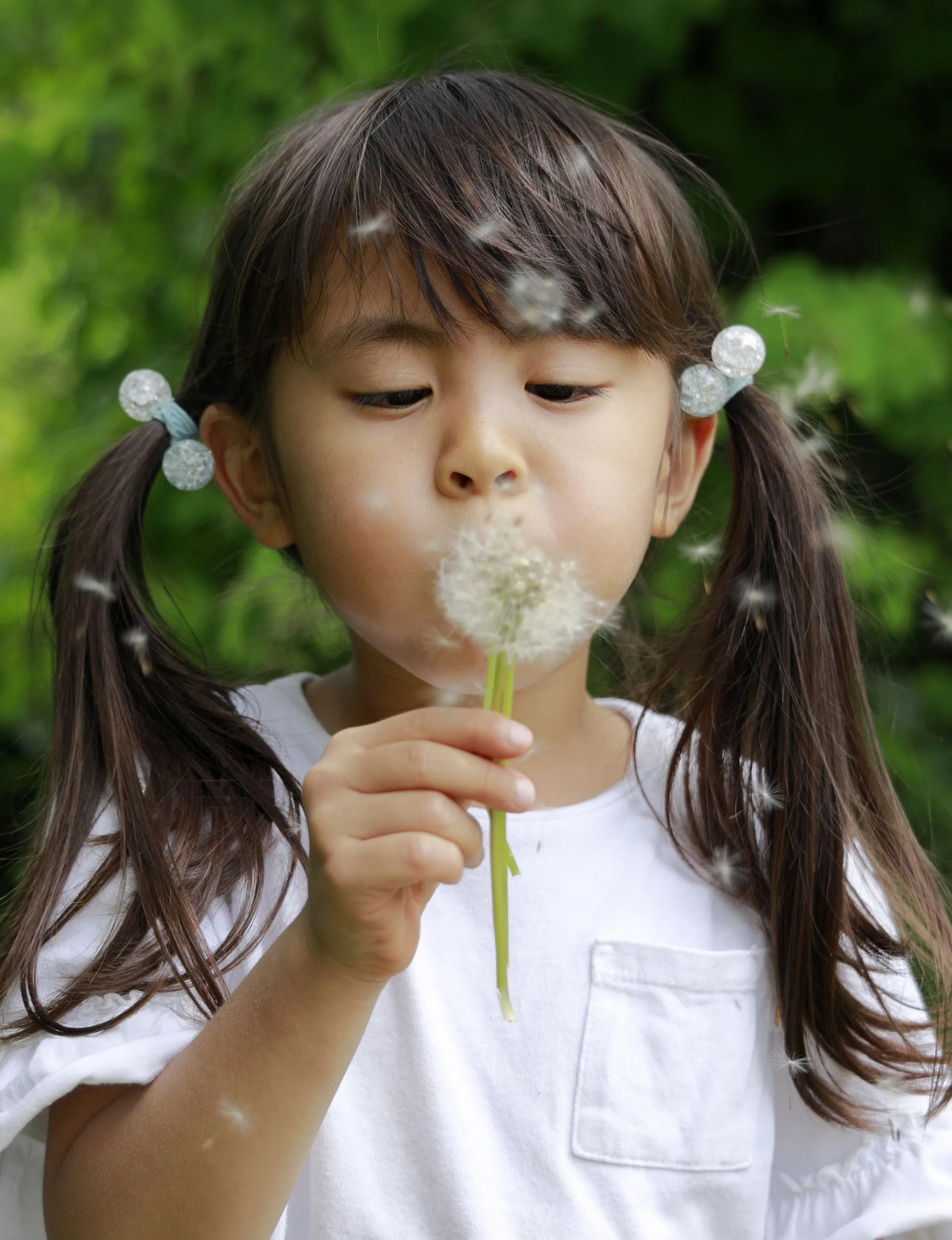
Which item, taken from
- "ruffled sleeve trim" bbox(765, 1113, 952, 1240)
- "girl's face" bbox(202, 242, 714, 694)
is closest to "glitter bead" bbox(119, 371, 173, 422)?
"girl's face" bbox(202, 242, 714, 694)

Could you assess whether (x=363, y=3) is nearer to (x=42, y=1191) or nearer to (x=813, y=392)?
(x=813, y=392)

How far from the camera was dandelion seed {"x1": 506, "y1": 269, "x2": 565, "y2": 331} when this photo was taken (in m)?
1.18

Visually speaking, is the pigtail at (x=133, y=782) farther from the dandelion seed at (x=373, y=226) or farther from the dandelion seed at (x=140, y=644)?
the dandelion seed at (x=373, y=226)

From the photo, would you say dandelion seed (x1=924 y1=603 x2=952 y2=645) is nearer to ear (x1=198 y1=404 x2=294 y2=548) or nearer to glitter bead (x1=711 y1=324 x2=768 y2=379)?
glitter bead (x1=711 y1=324 x2=768 y2=379)

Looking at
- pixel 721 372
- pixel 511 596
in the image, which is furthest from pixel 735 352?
pixel 511 596

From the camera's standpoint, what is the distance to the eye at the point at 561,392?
1.20 meters

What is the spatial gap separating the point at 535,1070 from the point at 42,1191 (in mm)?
480

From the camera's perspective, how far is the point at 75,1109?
1174mm

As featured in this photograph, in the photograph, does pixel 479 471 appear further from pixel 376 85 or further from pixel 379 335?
pixel 376 85

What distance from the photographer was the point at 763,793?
1.50m

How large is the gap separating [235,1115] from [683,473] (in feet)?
2.68

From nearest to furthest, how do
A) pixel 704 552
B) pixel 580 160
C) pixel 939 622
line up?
pixel 580 160 → pixel 704 552 → pixel 939 622

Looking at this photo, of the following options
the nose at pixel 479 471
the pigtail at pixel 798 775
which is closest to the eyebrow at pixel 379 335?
the nose at pixel 479 471

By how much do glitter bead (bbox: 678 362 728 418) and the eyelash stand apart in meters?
0.24
